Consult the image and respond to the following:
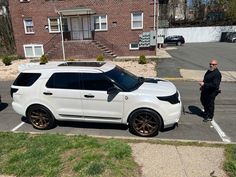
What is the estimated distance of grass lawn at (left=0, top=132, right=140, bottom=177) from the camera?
407 centimetres

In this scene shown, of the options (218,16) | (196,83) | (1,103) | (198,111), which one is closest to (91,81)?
(198,111)

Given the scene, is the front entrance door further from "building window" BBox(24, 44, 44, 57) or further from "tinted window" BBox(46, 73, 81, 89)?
"tinted window" BBox(46, 73, 81, 89)

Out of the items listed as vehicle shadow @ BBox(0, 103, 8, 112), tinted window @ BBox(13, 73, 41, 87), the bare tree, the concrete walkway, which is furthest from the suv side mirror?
the bare tree

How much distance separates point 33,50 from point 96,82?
19.0 metres

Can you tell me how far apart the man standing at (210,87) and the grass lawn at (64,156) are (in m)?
2.98

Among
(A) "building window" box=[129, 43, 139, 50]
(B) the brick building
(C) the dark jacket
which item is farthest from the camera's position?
(A) "building window" box=[129, 43, 139, 50]

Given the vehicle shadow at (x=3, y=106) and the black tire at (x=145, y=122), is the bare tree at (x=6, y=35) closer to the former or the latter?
the vehicle shadow at (x=3, y=106)

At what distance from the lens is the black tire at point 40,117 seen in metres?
6.23

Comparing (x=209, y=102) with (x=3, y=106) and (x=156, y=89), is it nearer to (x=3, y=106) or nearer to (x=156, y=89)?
(x=156, y=89)

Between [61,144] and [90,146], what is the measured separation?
667 mm

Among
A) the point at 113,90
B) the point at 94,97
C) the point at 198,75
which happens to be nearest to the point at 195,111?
the point at 113,90

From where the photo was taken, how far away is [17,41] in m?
22.8

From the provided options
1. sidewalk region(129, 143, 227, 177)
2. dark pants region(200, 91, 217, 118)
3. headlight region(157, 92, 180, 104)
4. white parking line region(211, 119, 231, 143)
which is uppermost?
headlight region(157, 92, 180, 104)

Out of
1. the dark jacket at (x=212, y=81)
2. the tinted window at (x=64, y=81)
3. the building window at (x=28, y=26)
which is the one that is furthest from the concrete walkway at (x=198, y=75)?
the building window at (x=28, y=26)
